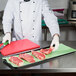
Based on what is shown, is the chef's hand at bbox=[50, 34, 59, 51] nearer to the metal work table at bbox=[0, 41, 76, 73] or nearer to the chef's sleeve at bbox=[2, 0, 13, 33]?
the metal work table at bbox=[0, 41, 76, 73]

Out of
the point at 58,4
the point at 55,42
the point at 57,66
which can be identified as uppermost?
the point at 58,4

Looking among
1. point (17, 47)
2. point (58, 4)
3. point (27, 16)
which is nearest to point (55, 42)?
point (17, 47)

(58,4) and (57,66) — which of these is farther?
(58,4)

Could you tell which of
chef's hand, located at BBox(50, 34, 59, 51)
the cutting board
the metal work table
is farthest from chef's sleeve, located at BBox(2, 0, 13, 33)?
the metal work table

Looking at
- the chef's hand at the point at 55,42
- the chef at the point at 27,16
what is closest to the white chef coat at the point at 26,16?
the chef at the point at 27,16

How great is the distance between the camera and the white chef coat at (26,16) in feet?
Result: 6.31

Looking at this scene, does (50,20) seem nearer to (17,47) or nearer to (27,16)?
(27,16)

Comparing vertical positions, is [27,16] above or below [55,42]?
above

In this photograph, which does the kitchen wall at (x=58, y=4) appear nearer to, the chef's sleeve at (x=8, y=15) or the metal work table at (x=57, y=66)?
the chef's sleeve at (x=8, y=15)

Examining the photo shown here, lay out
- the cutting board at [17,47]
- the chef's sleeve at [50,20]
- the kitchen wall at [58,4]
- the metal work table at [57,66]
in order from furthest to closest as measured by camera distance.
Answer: the kitchen wall at [58,4], the chef's sleeve at [50,20], the cutting board at [17,47], the metal work table at [57,66]

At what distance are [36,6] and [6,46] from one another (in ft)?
2.31

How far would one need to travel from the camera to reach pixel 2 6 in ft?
9.64

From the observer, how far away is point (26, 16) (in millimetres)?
1965

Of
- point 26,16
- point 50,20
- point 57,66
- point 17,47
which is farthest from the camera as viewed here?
point 26,16
